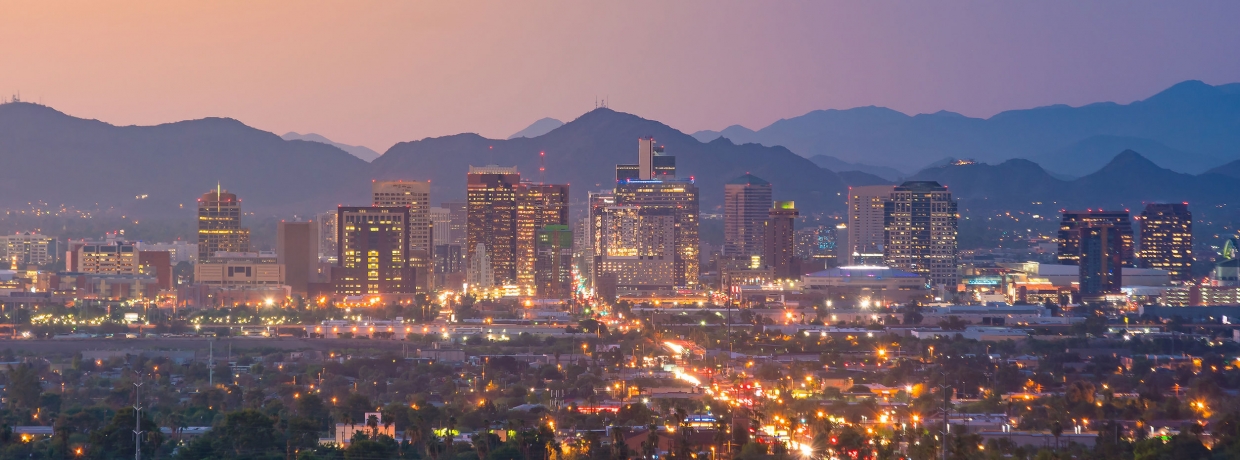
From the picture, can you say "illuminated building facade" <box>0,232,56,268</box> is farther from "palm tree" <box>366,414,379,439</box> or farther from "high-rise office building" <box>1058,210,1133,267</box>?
"palm tree" <box>366,414,379,439</box>

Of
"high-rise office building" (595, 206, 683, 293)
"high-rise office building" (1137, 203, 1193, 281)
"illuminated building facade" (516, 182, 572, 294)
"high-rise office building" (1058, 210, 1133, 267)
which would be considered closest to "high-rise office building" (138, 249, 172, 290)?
"illuminated building facade" (516, 182, 572, 294)

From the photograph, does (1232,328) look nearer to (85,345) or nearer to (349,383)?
(349,383)

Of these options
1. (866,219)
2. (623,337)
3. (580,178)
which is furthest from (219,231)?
(580,178)

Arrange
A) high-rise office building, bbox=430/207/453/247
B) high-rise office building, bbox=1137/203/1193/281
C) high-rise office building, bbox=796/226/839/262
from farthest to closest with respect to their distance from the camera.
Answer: high-rise office building, bbox=430/207/453/247 → high-rise office building, bbox=796/226/839/262 → high-rise office building, bbox=1137/203/1193/281

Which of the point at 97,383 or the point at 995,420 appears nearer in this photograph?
the point at 995,420

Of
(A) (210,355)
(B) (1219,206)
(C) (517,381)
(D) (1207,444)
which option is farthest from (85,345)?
(B) (1219,206)

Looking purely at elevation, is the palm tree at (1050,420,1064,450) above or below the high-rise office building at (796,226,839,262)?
below

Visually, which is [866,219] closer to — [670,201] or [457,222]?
[670,201]
